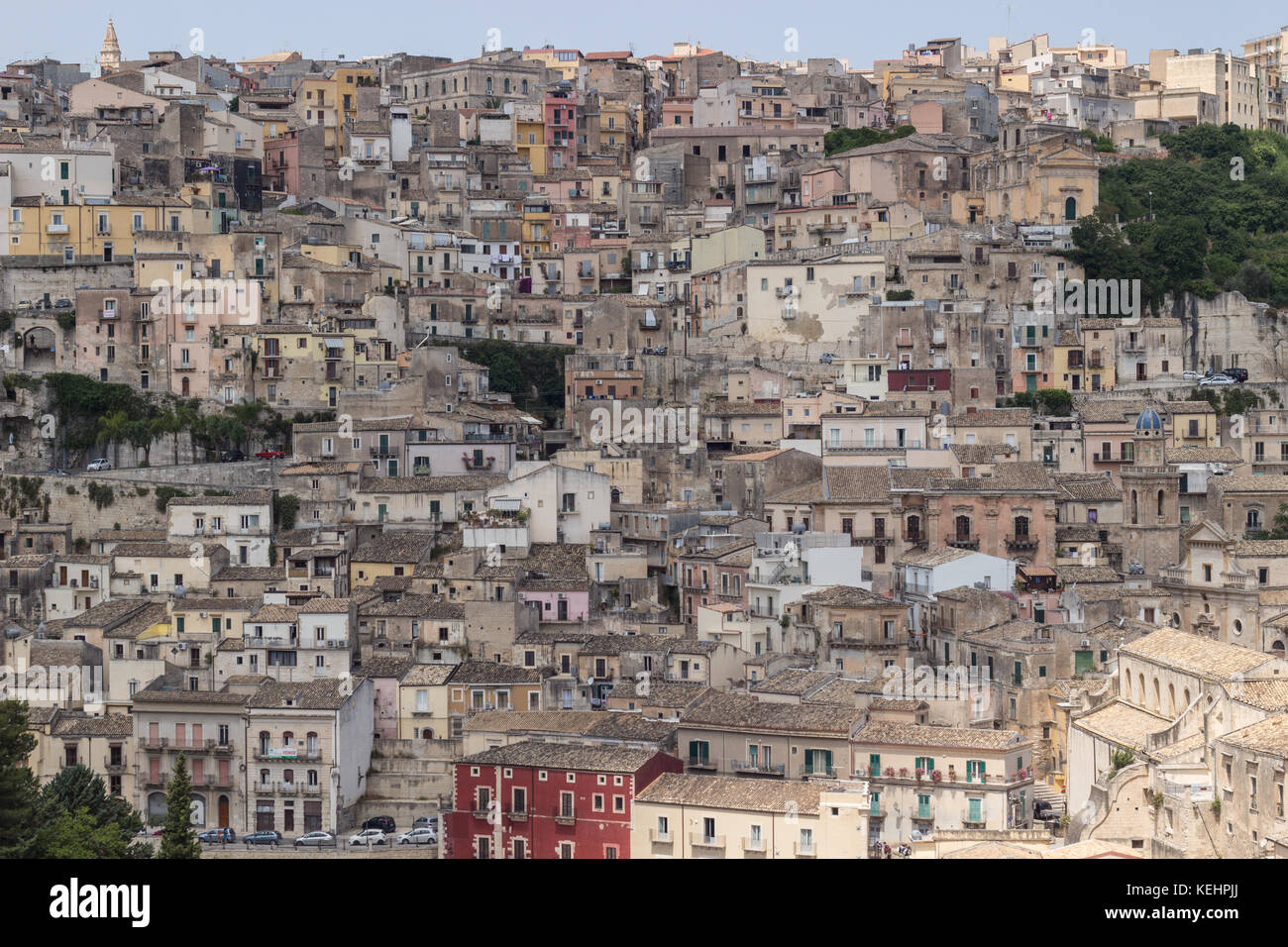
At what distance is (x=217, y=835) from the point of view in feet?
127

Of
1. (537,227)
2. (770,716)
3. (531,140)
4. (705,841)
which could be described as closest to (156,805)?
(770,716)

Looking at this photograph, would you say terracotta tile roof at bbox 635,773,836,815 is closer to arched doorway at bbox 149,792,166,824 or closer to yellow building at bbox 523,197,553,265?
arched doorway at bbox 149,792,166,824

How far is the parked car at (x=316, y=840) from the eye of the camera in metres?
37.7

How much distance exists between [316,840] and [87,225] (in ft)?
84.2

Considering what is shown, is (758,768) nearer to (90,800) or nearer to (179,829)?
(179,829)

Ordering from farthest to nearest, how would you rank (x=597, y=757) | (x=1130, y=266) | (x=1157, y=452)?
1. (x=1130, y=266)
2. (x=1157, y=452)
3. (x=597, y=757)

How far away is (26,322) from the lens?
5516cm

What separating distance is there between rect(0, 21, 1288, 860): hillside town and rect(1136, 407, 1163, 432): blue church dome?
0.36 m

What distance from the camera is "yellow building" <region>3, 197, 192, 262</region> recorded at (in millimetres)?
57250

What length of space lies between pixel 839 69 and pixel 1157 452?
3703 cm

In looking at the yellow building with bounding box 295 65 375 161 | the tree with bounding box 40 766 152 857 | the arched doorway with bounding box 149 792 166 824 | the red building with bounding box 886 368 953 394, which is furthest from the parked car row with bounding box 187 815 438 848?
the yellow building with bounding box 295 65 375 161

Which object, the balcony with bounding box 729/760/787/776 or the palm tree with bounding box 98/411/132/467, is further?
the palm tree with bounding box 98/411/132/467
